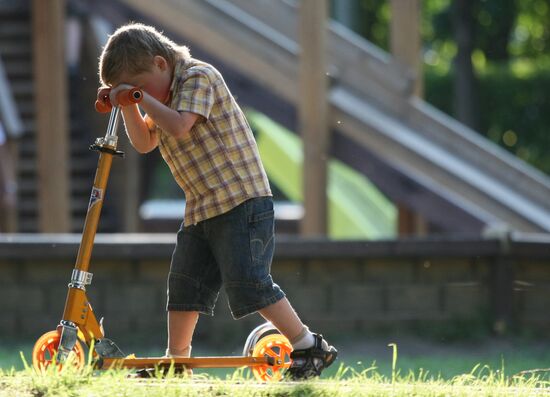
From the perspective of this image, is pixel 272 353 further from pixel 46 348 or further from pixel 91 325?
pixel 46 348

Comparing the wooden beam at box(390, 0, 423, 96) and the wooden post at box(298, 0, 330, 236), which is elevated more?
the wooden beam at box(390, 0, 423, 96)

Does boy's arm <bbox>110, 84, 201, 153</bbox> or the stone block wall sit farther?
the stone block wall

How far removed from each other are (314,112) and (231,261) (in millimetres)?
Result: 4503

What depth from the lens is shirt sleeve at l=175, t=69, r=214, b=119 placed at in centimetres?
346

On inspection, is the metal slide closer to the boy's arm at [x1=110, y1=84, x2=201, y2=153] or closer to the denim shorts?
the denim shorts

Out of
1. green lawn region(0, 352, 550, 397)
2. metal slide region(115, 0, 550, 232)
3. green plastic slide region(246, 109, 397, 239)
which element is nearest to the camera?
green lawn region(0, 352, 550, 397)

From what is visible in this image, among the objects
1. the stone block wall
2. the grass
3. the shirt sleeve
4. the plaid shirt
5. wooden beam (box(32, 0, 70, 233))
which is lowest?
the grass

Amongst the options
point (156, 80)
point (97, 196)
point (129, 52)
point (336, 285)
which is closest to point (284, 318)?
point (97, 196)

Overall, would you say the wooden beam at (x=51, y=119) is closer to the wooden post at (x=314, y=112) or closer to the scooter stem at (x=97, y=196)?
the wooden post at (x=314, y=112)

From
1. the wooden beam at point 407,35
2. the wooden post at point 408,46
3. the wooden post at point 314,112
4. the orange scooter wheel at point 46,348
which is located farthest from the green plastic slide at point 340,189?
the orange scooter wheel at point 46,348

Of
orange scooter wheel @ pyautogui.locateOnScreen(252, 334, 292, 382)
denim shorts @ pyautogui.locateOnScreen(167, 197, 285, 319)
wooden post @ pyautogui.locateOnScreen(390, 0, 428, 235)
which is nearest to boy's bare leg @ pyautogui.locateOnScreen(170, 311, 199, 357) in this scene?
denim shorts @ pyautogui.locateOnScreen(167, 197, 285, 319)

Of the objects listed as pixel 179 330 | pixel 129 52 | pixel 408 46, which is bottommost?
pixel 179 330

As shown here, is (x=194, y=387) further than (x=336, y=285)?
No

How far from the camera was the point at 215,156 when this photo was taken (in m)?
3.56
